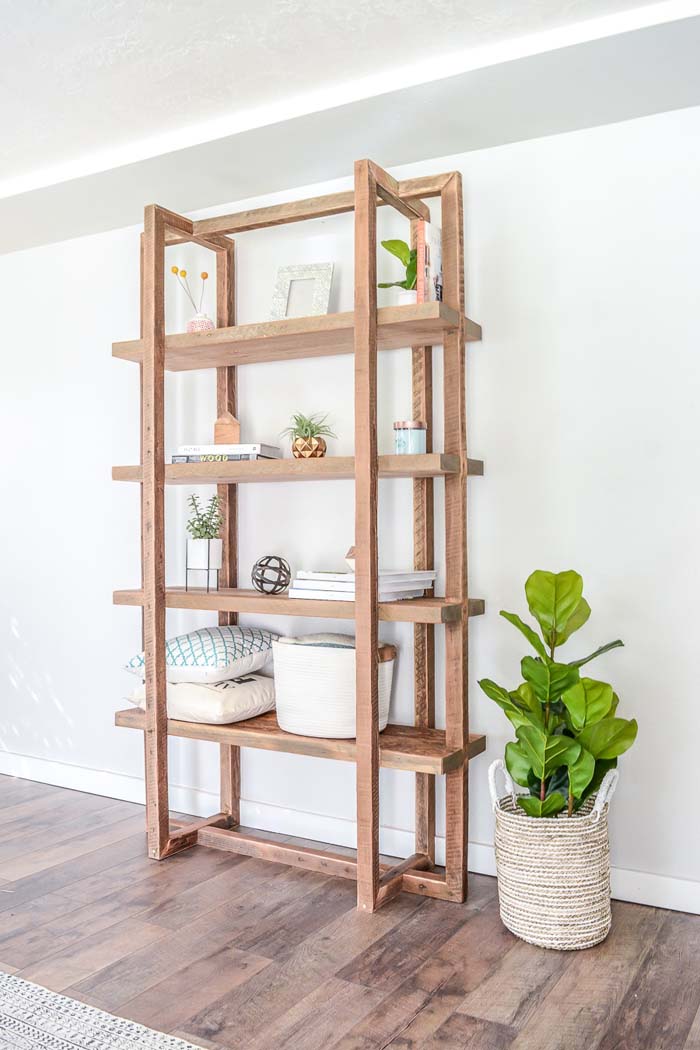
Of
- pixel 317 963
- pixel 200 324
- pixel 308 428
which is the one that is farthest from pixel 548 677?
pixel 200 324

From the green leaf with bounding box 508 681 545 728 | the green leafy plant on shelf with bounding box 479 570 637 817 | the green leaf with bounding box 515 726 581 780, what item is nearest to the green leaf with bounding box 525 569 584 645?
the green leafy plant on shelf with bounding box 479 570 637 817

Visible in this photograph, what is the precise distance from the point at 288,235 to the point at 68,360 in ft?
3.64

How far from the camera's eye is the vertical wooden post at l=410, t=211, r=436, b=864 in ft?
9.02

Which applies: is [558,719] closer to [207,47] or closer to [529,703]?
[529,703]

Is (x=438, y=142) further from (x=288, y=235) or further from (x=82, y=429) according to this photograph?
(x=82, y=429)

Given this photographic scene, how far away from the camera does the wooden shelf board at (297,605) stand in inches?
96.2

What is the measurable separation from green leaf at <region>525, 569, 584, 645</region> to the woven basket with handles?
431mm

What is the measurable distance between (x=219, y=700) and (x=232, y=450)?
749mm

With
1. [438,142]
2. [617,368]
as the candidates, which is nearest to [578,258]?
[617,368]

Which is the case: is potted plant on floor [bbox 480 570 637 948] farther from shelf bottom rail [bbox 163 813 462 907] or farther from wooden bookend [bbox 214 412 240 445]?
wooden bookend [bbox 214 412 240 445]

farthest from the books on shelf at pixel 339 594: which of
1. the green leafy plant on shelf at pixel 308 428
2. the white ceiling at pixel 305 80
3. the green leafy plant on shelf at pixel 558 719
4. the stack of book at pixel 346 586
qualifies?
the white ceiling at pixel 305 80

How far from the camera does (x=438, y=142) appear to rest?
2.69 metres

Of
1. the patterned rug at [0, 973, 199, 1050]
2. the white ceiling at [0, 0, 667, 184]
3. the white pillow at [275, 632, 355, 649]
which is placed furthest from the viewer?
the white pillow at [275, 632, 355, 649]

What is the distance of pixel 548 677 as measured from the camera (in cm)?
226
